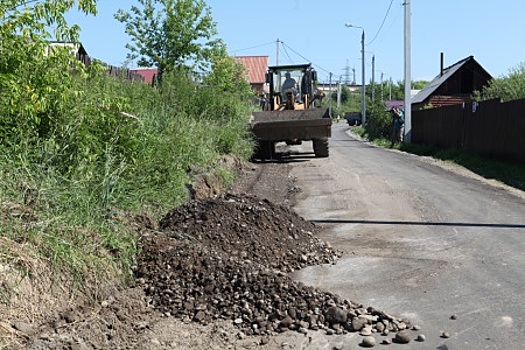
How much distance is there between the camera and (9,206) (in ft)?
19.4

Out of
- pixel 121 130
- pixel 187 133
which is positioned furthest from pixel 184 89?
pixel 121 130

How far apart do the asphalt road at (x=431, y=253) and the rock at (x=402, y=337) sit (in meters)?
0.07

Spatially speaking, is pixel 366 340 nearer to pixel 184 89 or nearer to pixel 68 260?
pixel 68 260

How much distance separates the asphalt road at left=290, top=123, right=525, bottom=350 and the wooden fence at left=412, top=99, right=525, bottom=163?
4.10 metres

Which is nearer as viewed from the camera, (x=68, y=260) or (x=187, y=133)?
(x=68, y=260)

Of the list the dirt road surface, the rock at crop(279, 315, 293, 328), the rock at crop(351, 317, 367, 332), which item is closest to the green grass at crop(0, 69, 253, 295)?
the dirt road surface

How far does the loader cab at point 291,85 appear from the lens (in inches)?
994

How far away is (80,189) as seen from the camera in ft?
23.1

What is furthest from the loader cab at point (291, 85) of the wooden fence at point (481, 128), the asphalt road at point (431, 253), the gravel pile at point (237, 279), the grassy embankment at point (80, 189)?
the gravel pile at point (237, 279)

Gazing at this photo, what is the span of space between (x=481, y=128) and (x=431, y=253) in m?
15.2

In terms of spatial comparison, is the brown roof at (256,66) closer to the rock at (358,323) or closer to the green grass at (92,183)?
the green grass at (92,183)

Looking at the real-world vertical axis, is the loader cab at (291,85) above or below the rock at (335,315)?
above

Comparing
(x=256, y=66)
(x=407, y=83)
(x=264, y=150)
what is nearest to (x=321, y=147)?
(x=264, y=150)

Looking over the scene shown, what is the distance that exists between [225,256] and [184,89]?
9.58 meters
